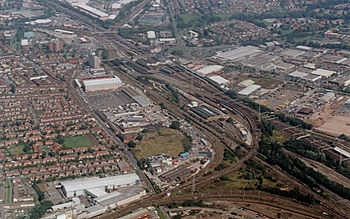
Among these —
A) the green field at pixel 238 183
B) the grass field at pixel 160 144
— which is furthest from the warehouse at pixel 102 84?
the green field at pixel 238 183

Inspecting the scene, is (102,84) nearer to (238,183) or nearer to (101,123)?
(101,123)

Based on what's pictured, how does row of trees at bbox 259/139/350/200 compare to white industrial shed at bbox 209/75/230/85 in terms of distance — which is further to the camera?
white industrial shed at bbox 209/75/230/85

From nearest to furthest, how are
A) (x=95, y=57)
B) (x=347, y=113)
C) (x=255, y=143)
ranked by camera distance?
(x=255, y=143) → (x=347, y=113) → (x=95, y=57)

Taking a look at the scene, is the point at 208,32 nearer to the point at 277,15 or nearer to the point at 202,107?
the point at 277,15

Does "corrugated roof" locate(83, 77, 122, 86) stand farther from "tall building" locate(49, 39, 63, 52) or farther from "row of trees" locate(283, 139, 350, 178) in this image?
"row of trees" locate(283, 139, 350, 178)

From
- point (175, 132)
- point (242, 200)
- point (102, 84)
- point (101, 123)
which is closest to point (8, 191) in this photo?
point (101, 123)

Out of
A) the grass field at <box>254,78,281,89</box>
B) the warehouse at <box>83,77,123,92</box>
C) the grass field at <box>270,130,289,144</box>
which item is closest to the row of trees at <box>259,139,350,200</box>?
the grass field at <box>270,130,289,144</box>

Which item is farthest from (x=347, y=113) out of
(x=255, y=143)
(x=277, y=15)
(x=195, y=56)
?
(x=277, y=15)
